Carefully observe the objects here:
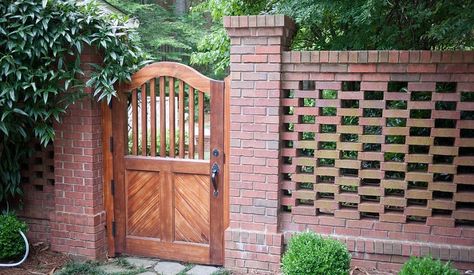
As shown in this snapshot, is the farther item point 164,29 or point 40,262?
point 164,29

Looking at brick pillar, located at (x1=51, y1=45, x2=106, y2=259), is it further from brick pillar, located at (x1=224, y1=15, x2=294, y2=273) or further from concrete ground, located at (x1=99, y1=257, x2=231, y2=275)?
brick pillar, located at (x1=224, y1=15, x2=294, y2=273)

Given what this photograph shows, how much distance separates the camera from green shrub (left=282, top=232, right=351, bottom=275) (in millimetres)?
3305

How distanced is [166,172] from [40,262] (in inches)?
62.5

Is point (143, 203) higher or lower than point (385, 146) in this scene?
lower

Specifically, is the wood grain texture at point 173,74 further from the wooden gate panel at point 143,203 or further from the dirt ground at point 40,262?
the dirt ground at point 40,262

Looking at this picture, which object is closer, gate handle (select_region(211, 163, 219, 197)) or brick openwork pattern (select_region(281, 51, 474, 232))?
brick openwork pattern (select_region(281, 51, 474, 232))

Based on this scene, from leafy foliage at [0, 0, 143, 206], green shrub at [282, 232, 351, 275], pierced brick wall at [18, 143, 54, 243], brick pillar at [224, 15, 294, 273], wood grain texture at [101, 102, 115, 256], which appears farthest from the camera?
pierced brick wall at [18, 143, 54, 243]

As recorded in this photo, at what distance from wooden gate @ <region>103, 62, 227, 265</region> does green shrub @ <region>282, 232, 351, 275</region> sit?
100cm

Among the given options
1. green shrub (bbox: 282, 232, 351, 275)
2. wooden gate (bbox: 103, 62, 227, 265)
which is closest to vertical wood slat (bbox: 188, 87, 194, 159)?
wooden gate (bbox: 103, 62, 227, 265)

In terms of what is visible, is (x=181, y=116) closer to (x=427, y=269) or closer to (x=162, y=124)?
(x=162, y=124)

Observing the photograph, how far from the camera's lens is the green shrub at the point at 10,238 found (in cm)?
435

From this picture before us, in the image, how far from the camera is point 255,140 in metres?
4.00

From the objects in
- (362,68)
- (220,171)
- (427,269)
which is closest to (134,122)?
(220,171)

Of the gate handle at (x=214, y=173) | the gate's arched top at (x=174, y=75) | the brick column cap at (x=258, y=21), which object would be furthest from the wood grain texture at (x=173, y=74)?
the gate handle at (x=214, y=173)
